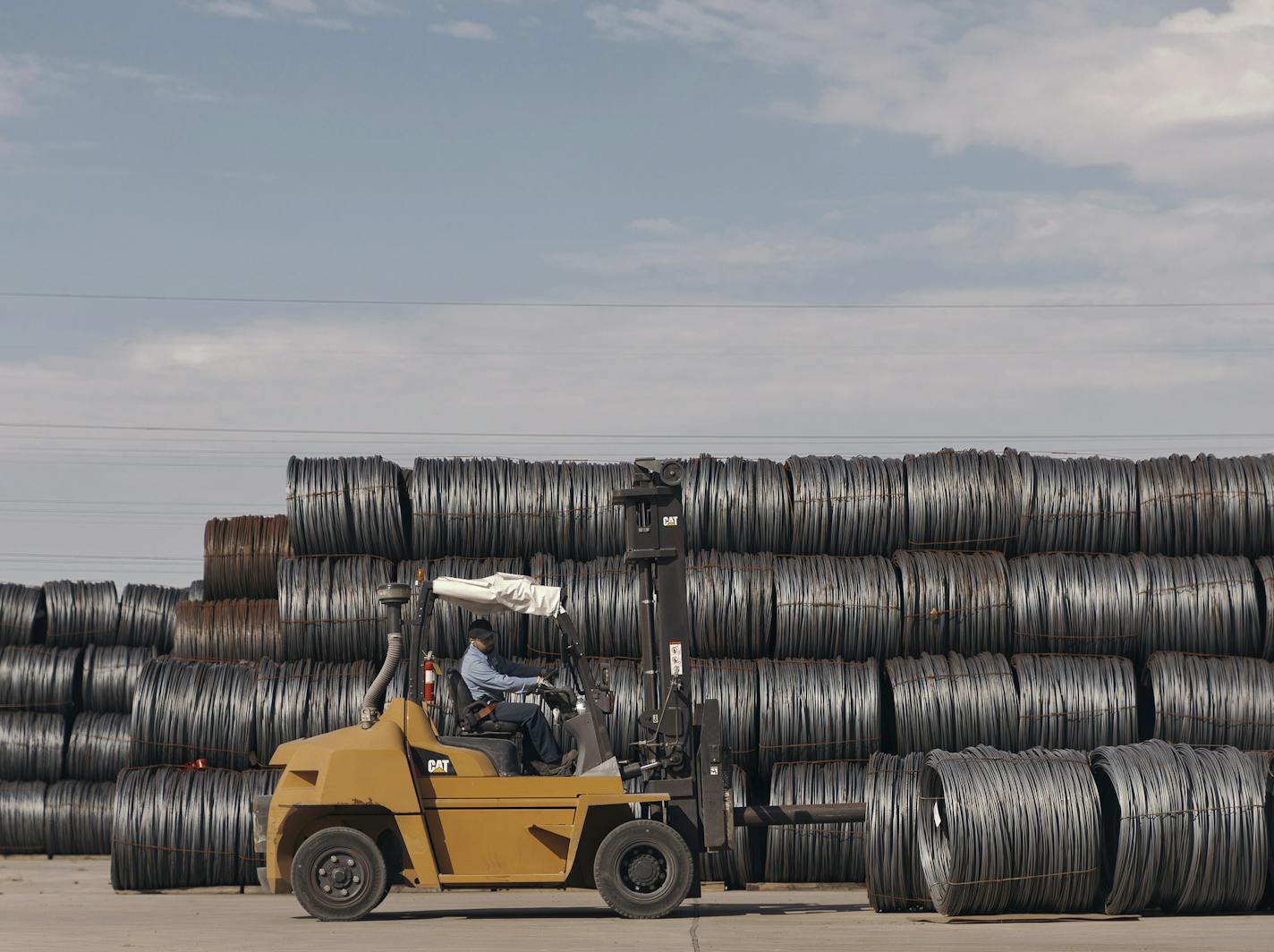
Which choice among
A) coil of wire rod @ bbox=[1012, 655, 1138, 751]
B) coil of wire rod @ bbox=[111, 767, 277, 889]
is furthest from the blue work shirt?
coil of wire rod @ bbox=[1012, 655, 1138, 751]

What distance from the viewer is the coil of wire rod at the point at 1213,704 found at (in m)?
14.6

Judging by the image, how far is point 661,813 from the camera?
1227 centimetres

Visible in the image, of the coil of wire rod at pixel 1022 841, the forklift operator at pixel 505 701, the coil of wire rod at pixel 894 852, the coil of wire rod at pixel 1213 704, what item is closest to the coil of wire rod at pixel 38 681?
the forklift operator at pixel 505 701

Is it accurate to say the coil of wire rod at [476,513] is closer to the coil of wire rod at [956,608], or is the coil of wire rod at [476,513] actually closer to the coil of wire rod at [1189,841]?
the coil of wire rod at [956,608]

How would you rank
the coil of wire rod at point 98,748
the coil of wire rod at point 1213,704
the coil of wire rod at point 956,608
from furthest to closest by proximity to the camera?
the coil of wire rod at point 98,748
the coil of wire rod at point 956,608
the coil of wire rod at point 1213,704

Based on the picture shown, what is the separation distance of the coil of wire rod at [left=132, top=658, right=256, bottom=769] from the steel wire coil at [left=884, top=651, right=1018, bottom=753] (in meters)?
6.23

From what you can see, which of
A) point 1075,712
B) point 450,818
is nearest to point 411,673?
point 450,818

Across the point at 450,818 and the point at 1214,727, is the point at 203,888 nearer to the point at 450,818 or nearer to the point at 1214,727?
the point at 450,818

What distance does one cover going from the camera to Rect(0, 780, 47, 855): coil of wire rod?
2022 cm

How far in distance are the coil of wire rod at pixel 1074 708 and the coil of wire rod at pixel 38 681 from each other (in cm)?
1266

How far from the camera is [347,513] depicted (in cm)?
1575

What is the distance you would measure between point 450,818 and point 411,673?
1.21m

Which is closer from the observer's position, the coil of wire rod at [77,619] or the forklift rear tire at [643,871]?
the forklift rear tire at [643,871]

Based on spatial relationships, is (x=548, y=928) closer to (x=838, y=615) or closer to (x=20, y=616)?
(x=838, y=615)
